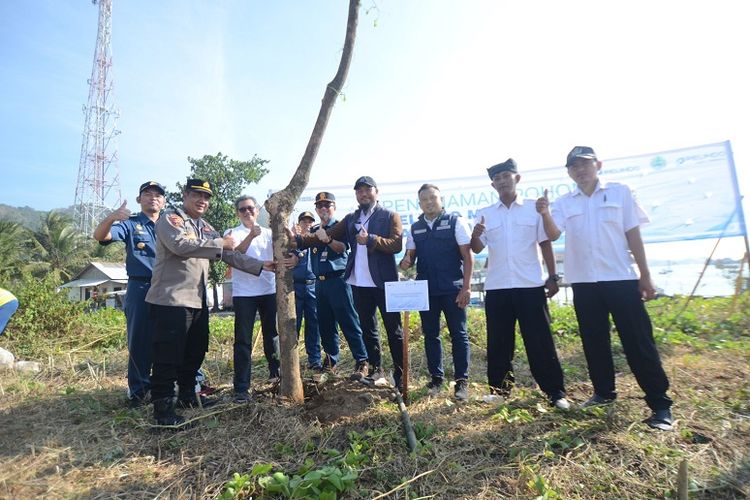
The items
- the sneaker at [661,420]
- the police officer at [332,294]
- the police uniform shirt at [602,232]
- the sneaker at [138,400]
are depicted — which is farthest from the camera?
the police officer at [332,294]

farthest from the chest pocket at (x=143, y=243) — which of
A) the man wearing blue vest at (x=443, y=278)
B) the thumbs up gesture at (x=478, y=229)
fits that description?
the thumbs up gesture at (x=478, y=229)

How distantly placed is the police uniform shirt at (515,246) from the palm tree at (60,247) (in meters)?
31.3

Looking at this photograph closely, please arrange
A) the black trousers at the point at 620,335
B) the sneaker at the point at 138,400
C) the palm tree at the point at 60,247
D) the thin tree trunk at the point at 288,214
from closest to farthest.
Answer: the black trousers at the point at 620,335, the thin tree trunk at the point at 288,214, the sneaker at the point at 138,400, the palm tree at the point at 60,247

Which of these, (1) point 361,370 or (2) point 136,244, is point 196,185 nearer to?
(2) point 136,244

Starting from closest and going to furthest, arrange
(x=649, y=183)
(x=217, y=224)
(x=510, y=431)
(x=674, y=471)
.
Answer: (x=674, y=471)
(x=510, y=431)
(x=649, y=183)
(x=217, y=224)

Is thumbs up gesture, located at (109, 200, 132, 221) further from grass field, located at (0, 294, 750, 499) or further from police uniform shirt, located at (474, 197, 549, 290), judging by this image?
police uniform shirt, located at (474, 197, 549, 290)

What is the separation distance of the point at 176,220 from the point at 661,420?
3936 millimetres

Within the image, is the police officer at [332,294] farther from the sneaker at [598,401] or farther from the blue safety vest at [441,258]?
the sneaker at [598,401]

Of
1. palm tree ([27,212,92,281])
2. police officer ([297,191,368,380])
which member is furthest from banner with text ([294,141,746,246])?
palm tree ([27,212,92,281])

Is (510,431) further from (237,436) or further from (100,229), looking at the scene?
(100,229)

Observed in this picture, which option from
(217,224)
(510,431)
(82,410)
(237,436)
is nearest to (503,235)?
(510,431)

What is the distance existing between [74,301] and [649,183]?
10363 mm

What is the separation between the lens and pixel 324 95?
11.3 feet

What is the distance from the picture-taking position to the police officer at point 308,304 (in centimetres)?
481
